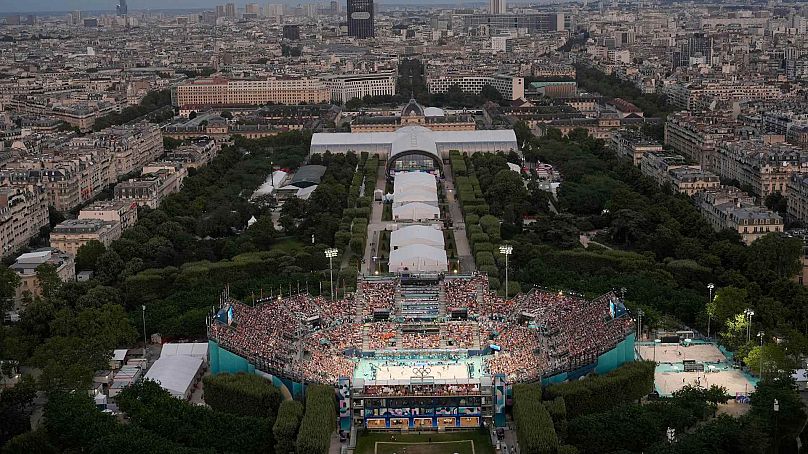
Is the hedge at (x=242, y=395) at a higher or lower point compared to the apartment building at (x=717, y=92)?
lower

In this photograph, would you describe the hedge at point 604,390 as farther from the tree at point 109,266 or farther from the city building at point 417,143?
the city building at point 417,143

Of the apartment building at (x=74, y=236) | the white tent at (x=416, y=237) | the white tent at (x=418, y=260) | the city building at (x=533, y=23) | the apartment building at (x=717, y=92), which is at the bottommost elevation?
the white tent at (x=418, y=260)

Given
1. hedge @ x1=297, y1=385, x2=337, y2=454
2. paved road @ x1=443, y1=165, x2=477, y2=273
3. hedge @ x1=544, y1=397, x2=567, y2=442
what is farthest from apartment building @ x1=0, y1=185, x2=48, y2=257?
hedge @ x1=544, y1=397, x2=567, y2=442

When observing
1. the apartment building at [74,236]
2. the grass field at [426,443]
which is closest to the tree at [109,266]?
the apartment building at [74,236]

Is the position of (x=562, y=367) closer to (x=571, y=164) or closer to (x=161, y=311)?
(x=161, y=311)

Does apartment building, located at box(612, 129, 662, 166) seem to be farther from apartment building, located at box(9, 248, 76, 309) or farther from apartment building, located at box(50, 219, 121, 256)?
apartment building, located at box(9, 248, 76, 309)

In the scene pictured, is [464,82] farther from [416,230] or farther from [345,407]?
[345,407]
